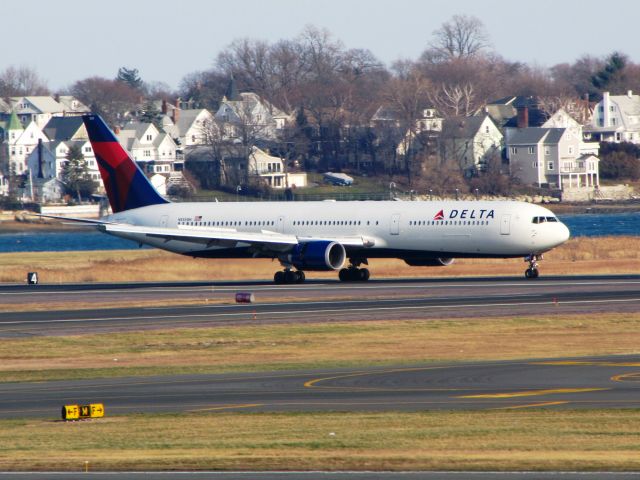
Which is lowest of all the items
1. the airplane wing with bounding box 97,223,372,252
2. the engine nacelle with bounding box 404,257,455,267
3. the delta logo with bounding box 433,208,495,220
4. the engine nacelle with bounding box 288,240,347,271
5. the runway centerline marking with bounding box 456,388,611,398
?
the runway centerline marking with bounding box 456,388,611,398

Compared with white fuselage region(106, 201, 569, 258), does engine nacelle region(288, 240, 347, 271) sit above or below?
below

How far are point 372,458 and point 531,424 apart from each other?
4158 mm

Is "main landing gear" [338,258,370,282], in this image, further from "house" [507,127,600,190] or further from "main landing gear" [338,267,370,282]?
"house" [507,127,600,190]

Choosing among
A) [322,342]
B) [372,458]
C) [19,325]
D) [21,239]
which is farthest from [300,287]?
[21,239]

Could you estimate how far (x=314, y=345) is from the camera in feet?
133

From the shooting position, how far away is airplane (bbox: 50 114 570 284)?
2388 inches

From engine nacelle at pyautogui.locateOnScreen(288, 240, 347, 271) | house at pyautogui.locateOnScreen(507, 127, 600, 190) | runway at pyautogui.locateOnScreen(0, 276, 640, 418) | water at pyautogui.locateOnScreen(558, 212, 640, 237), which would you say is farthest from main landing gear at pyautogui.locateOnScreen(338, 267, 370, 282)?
house at pyautogui.locateOnScreen(507, 127, 600, 190)

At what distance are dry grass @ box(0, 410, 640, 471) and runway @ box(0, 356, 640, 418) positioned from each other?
1256 mm

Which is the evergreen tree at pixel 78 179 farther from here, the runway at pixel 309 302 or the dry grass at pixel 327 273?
the runway at pixel 309 302

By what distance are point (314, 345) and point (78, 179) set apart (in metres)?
158

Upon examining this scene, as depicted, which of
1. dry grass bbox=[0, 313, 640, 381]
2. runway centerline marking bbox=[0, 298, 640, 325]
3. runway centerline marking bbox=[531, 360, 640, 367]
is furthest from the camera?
runway centerline marking bbox=[0, 298, 640, 325]

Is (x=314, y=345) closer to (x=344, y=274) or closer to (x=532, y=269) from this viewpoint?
(x=532, y=269)

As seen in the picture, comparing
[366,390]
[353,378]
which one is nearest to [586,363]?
[353,378]

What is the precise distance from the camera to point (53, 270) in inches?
3265
